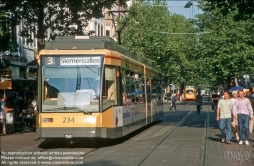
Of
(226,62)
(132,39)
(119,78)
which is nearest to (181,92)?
(132,39)

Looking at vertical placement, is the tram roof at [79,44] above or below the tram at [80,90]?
above

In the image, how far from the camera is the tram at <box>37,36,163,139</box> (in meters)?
16.8

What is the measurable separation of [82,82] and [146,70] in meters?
8.65

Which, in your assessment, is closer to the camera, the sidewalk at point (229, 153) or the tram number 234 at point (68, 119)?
the sidewalk at point (229, 153)

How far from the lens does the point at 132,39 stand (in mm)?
70750

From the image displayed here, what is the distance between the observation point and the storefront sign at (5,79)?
→ 2289cm

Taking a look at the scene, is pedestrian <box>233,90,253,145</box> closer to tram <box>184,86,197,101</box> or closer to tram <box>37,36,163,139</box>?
tram <box>37,36,163,139</box>

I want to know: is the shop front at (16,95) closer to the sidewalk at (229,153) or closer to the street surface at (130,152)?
the street surface at (130,152)

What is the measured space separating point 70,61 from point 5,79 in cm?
659

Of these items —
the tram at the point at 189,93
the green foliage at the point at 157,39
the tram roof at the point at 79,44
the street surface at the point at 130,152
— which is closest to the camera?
the street surface at the point at 130,152

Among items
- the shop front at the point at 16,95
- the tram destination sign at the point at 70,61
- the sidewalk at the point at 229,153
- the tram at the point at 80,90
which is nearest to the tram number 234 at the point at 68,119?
→ the tram at the point at 80,90

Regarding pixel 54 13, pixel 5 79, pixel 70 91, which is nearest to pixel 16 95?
pixel 54 13

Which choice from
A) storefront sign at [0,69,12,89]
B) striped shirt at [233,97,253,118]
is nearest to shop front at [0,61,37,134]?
storefront sign at [0,69,12,89]

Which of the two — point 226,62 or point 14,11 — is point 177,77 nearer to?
point 226,62
